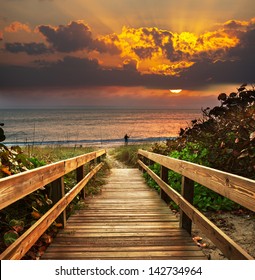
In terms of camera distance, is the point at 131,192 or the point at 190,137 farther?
the point at 190,137

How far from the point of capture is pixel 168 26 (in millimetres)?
3355

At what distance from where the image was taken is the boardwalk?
277 centimetres

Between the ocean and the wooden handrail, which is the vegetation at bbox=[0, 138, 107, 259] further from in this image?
the ocean

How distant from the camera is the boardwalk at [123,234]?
277 cm

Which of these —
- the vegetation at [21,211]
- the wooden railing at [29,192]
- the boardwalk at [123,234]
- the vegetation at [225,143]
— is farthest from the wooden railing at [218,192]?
the vegetation at [21,211]

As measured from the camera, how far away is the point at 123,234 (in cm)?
332

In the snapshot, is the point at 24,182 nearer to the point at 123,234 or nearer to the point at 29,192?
the point at 29,192

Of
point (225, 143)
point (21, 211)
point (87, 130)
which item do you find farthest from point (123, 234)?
point (87, 130)

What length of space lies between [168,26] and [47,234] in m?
2.82

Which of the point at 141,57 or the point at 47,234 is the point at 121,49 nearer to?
the point at 141,57

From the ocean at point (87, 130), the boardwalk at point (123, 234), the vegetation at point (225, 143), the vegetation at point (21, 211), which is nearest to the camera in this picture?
the boardwalk at point (123, 234)

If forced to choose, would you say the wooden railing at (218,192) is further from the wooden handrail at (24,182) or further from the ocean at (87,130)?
the ocean at (87,130)
